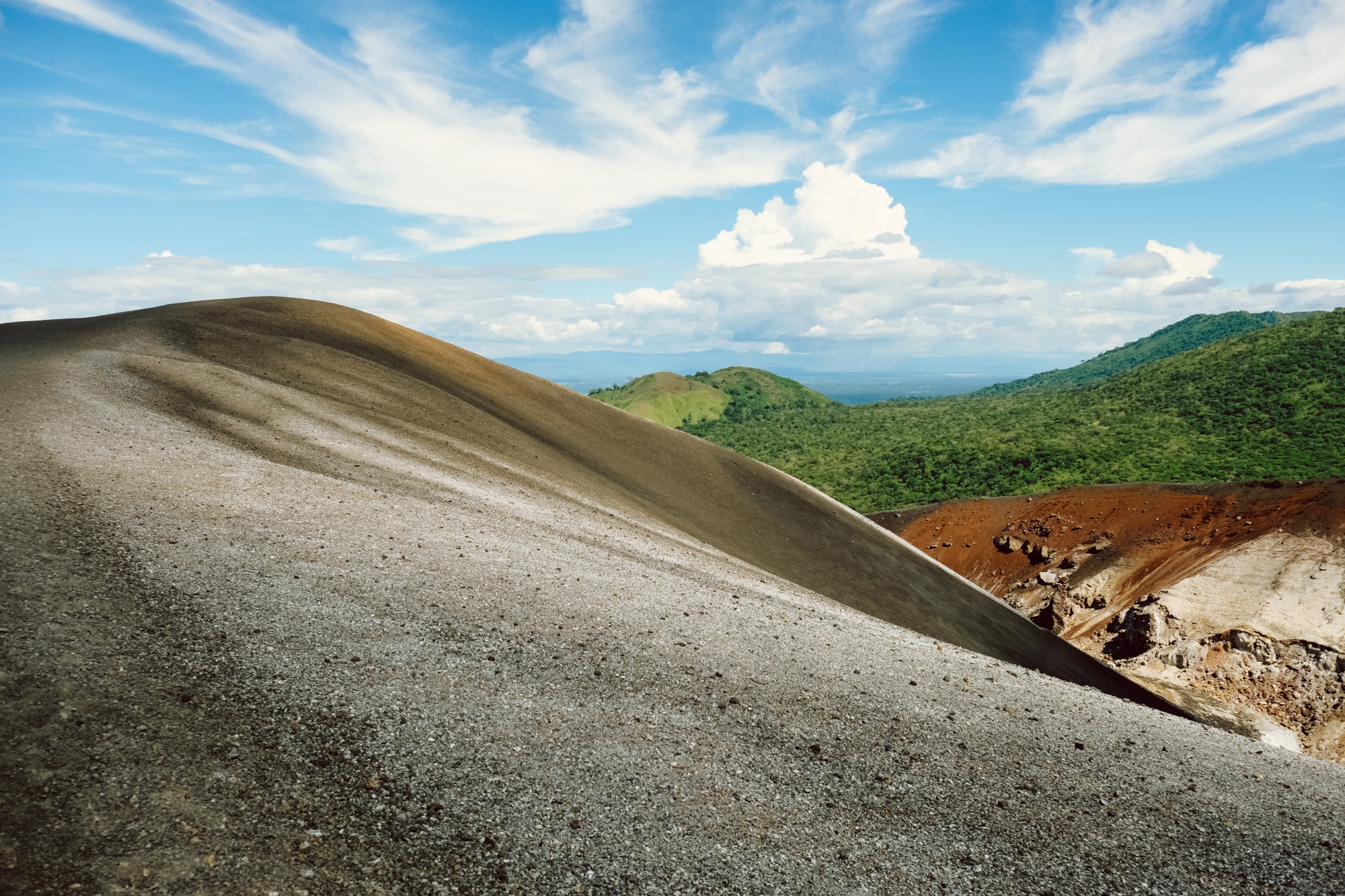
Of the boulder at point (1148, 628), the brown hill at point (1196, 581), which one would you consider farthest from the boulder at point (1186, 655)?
the boulder at point (1148, 628)

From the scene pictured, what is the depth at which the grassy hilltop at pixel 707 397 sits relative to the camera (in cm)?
14188

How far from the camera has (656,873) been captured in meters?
6.11

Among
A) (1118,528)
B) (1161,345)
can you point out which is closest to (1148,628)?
(1118,528)

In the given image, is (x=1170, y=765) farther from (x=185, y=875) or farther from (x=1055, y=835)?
(x=185, y=875)

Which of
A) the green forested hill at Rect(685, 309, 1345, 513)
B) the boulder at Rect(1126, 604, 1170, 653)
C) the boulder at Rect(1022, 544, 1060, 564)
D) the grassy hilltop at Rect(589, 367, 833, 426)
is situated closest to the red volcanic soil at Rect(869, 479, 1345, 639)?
the boulder at Rect(1022, 544, 1060, 564)

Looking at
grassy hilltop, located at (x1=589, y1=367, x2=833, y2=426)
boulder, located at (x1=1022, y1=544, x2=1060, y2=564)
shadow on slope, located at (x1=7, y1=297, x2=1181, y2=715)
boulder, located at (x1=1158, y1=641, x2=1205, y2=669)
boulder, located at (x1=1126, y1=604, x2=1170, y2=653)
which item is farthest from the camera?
grassy hilltop, located at (x1=589, y1=367, x2=833, y2=426)

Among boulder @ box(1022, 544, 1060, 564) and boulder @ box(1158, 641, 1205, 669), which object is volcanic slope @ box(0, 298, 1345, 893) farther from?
boulder @ box(1022, 544, 1060, 564)

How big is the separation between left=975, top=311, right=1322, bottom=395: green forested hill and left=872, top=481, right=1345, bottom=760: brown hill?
107074mm

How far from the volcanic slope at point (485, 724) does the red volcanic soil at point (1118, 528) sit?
2444cm

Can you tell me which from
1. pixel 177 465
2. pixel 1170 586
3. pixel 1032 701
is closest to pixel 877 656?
pixel 1032 701

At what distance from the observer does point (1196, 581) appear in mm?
28406

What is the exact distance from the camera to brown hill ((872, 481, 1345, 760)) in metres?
22.5

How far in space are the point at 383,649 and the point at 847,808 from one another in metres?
6.25

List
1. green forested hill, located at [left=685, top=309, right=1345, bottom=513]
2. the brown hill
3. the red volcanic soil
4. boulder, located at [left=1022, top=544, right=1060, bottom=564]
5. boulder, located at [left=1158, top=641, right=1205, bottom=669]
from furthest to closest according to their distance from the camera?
green forested hill, located at [left=685, top=309, right=1345, bottom=513] < boulder, located at [left=1022, top=544, right=1060, bottom=564] < the red volcanic soil < boulder, located at [left=1158, top=641, right=1205, bottom=669] < the brown hill
